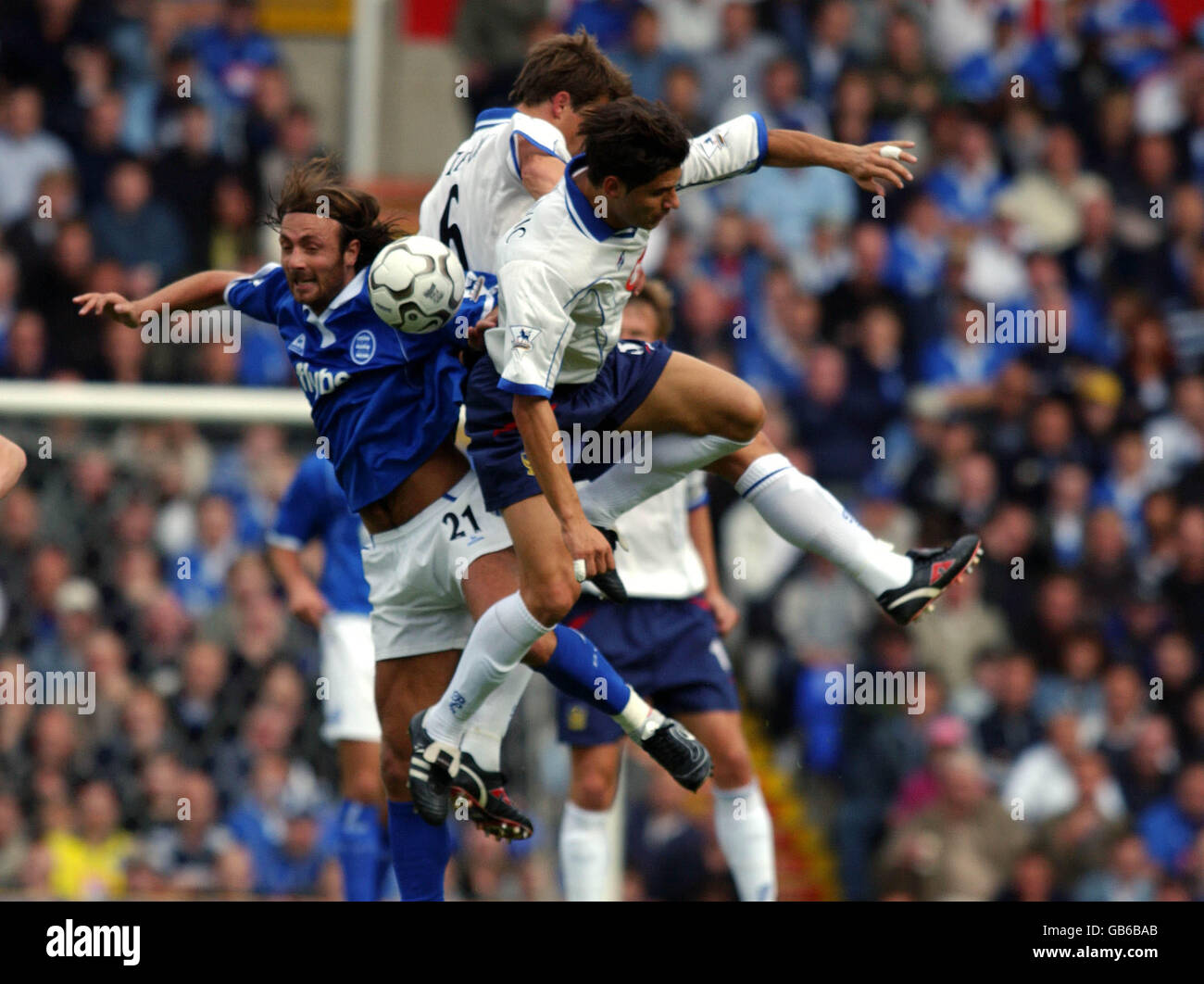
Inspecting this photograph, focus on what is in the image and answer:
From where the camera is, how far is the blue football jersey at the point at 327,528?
784cm

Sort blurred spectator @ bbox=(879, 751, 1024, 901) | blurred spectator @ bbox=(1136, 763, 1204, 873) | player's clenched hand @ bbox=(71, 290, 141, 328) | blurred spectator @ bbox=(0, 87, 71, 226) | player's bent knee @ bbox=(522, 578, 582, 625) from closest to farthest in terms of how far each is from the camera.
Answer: player's bent knee @ bbox=(522, 578, 582, 625) → player's clenched hand @ bbox=(71, 290, 141, 328) → blurred spectator @ bbox=(879, 751, 1024, 901) → blurred spectator @ bbox=(1136, 763, 1204, 873) → blurred spectator @ bbox=(0, 87, 71, 226)

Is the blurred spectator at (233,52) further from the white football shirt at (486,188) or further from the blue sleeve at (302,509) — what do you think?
the white football shirt at (486,188)

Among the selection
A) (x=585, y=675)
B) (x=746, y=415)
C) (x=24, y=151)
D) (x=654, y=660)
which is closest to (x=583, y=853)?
(x=654, y=660)

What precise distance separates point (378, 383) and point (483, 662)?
96 centimetres

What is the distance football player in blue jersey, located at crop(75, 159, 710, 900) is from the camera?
5.83m

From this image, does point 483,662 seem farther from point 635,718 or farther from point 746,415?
point 746,415

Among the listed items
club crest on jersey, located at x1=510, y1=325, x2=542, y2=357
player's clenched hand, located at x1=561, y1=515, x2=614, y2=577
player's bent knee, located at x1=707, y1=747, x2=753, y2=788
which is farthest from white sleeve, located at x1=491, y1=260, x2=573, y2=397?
player's bent knee, located at x1=707, y1=747, x2=753, y2=788

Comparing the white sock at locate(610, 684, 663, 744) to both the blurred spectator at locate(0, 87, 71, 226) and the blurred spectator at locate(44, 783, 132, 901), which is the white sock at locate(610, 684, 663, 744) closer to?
the blurred spectator at locate(44, 783, 132, 901)

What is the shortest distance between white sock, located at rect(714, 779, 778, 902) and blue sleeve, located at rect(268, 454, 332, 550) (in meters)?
2.17

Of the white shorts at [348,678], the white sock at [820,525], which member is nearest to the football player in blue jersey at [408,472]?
the white sock at [820,525]

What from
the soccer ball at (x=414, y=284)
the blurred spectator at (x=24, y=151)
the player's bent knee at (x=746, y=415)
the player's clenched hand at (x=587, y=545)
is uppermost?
the blurred spectator at (x=24, y=151)

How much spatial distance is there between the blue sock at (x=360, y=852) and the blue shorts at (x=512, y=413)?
217cm

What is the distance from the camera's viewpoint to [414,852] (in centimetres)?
624

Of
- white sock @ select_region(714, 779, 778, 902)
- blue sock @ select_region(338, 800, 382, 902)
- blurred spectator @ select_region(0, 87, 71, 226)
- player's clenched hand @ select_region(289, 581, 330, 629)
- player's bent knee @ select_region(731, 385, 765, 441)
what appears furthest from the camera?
blurred spectator @ select_region(0, 87, 71, 226)
